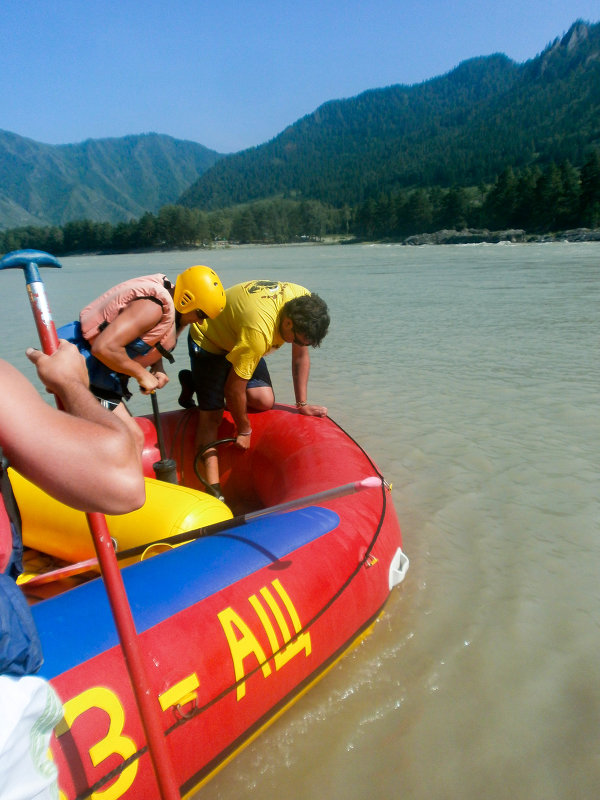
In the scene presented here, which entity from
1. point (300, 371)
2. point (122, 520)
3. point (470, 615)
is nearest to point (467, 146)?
point (300, 371)

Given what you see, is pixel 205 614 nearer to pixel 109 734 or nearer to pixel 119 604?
pixel 109 734

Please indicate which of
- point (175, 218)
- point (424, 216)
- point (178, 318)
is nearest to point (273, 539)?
point (178, 318)

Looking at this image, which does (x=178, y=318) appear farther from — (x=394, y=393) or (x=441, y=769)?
(x=394, y=393)

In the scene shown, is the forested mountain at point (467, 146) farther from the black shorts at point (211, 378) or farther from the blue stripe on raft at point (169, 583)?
the blue stripe on raft at point (169, 583)

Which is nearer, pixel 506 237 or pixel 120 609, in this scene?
pixel 120 609

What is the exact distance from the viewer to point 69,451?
3.43ft

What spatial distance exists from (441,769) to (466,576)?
3.92 ft

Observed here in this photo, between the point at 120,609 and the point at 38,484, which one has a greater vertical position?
the point at 38,484

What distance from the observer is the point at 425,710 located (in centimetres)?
A: 234

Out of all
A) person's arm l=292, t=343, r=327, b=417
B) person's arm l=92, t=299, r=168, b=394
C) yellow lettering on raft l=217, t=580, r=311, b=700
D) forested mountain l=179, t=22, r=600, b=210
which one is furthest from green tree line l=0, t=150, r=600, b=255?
yellow lettering on raft l=217, t=580, r=311, b=700

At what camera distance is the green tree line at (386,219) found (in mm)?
55719

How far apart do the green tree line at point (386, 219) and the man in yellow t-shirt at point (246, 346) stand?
56.9 meters

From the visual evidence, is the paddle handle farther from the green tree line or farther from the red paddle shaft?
the green tree line

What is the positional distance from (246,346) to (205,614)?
1858mm
